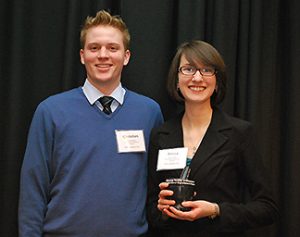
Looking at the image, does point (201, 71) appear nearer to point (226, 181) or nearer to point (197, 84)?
point (197, 84)

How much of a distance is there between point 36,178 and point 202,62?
36.9 inches

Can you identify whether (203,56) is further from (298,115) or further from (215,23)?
(298,115)

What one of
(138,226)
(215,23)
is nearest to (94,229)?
(138,226)

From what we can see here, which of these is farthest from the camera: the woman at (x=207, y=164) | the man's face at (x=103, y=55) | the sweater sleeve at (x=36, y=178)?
the man's face at (x=103, y=55)

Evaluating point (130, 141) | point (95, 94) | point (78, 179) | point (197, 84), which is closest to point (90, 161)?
point (78, 179)

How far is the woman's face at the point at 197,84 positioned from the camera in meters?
2.06

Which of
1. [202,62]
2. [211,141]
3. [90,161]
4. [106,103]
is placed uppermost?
[202,62]

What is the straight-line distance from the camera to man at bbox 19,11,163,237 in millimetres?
2047

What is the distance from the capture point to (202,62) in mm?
2070

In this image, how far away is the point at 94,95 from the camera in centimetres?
220

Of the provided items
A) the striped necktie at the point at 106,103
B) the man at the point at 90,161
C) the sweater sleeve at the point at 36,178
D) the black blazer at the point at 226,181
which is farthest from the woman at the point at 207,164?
the sweater sleeve at the point at 36,178

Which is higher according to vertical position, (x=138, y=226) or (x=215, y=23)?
(x=215, y=23)

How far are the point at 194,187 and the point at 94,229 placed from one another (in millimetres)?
502

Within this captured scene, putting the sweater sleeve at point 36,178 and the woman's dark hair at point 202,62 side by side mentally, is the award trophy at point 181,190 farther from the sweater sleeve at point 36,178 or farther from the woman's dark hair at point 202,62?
the sweater sleeve at point 36,178
